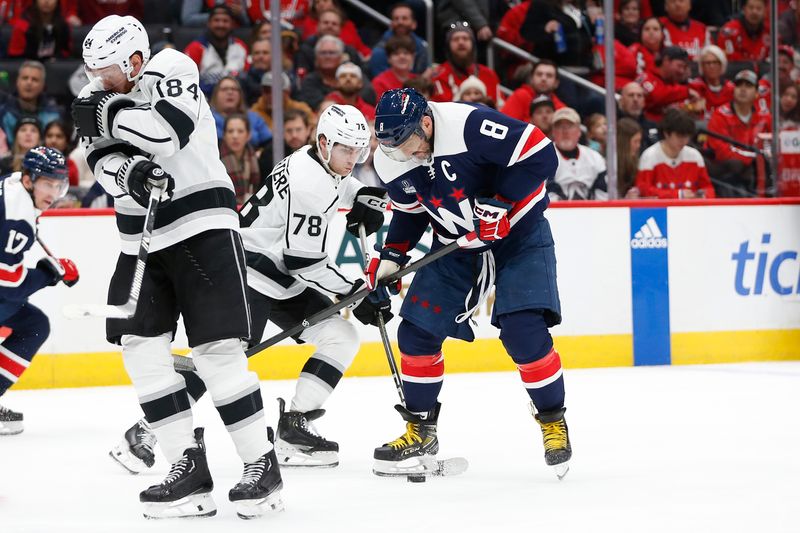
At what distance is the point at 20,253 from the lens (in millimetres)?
4094

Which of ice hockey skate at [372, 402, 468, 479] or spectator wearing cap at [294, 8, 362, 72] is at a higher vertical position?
spectator wearing cap at [294, 8, 362, 72]

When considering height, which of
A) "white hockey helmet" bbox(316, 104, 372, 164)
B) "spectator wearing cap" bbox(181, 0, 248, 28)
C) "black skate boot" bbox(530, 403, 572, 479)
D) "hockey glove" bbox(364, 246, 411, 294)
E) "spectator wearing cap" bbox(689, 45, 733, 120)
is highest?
"spectator wearing cap" bbox(181, 0, 248, 28)

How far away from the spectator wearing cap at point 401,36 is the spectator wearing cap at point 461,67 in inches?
5.6

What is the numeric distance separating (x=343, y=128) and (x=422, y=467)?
1058 mm

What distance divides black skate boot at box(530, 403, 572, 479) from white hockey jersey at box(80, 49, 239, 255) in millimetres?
1071

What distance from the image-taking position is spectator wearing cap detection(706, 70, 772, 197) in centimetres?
601

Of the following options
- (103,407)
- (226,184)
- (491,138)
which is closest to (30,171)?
(103,407)

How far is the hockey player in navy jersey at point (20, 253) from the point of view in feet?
13.3

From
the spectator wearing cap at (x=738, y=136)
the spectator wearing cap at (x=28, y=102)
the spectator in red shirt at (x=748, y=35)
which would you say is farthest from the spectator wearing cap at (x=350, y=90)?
the spectator in red shirt at (x=748, y=35)

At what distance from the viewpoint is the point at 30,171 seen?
4.09m

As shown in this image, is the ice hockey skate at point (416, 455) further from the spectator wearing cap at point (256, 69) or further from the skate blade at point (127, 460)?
the spectator wearing cap at point (256, 69)

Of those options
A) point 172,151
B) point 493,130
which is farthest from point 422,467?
point 172,151

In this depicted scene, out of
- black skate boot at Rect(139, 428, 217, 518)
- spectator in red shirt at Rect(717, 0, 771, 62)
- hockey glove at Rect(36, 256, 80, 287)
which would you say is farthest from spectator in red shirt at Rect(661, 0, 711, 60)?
black skate boot at Rect(139, 428, 217, 518)

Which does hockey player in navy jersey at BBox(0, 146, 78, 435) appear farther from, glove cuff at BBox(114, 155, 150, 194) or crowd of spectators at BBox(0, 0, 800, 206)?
glove cuff at BBox(114, 155, 150, 194)
